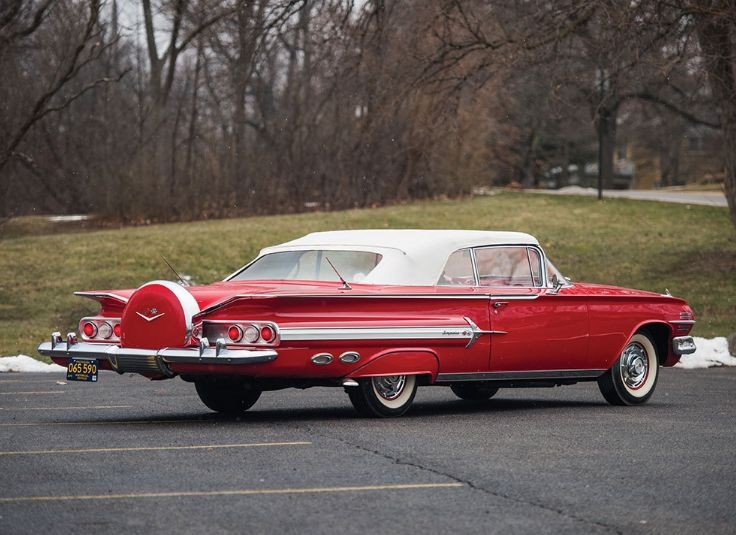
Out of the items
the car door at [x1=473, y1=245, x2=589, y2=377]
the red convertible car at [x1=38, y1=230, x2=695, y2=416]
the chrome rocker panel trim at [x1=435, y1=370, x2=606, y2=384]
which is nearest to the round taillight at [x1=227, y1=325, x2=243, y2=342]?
the red convertible car at [x1=38, y1=230, x2=695, y2=416]

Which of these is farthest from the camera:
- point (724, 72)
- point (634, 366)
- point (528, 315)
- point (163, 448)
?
point (724, 72)

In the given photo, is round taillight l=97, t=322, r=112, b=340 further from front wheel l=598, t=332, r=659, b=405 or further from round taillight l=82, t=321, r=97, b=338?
front wheel l=598, t=332, r=659, b=405

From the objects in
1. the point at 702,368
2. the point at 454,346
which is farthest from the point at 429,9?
the point at 454,346

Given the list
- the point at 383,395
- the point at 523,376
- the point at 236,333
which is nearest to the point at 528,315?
the point at 523,376

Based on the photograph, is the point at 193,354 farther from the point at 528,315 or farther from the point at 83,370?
the point at 528,315

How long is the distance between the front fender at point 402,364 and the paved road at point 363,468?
401 mm

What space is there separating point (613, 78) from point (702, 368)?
7.24 m

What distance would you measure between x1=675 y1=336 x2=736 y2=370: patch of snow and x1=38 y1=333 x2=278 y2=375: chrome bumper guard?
924 cm

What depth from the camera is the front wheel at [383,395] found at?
10.7 meters

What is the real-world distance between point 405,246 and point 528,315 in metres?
1.25

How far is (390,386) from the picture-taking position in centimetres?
1091

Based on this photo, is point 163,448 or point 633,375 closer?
point 163,448

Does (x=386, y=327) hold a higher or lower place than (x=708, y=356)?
higher

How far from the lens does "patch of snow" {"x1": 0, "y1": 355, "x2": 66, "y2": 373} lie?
54.0ft
